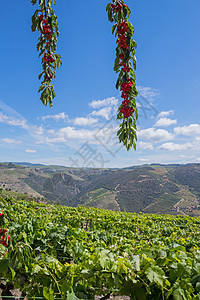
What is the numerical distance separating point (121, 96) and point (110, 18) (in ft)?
2.43

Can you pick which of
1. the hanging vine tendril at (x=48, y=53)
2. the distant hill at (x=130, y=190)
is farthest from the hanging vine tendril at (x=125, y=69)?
the distant hill at (x=130, y=190)

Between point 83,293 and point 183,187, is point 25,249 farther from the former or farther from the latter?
point 183,187

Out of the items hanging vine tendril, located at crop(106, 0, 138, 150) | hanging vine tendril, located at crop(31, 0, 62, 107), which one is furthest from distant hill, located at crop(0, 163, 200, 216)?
hanging vine tendril, located at crop(106, 0, 138, 150)

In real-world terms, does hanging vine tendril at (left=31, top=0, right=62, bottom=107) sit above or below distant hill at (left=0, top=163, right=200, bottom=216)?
above

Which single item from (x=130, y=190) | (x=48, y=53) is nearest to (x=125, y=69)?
(x=48, y=53)

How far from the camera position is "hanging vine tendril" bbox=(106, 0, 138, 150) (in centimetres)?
148

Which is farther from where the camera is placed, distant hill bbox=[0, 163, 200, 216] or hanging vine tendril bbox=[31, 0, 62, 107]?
distant hill bbox=[0, 163, 200, 216]

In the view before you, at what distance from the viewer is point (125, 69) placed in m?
1.54

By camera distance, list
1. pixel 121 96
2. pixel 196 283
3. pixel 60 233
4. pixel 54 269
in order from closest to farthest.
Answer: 1. pixel 196 283
2. pixel 54 269
3. pixel 121 96
4. pixel 60 233

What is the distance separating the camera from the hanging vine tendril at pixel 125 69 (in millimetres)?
1483

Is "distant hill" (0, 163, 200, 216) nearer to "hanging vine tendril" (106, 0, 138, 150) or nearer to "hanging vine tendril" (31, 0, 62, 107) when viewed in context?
"hanging vine tendril" (31, 0, 62, 107)

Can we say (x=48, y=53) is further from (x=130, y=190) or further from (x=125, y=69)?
(x=130, y=190)

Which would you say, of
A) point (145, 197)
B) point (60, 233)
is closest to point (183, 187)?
point (145, 197)

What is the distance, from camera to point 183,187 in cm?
12712
